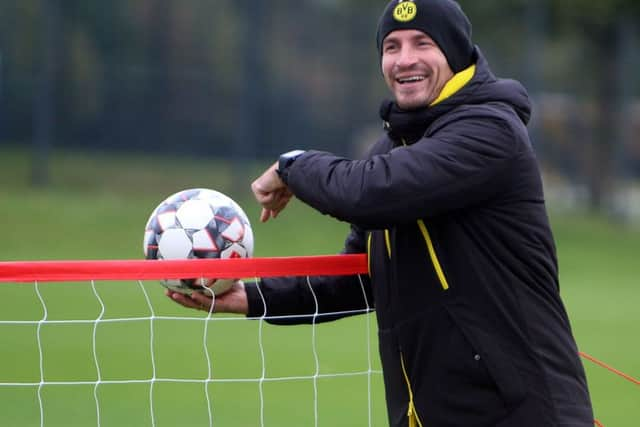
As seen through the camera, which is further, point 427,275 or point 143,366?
point 143,366

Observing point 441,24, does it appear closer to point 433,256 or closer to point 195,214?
point 433,256

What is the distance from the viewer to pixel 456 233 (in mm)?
3604

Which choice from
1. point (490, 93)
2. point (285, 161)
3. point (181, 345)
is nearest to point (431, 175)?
point (490, 93)

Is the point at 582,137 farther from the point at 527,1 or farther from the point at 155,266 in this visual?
the point at 155,266

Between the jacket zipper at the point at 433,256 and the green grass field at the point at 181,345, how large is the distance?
113 cm

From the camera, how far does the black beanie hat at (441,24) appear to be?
3.75 metres

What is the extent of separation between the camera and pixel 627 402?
845 centimetres

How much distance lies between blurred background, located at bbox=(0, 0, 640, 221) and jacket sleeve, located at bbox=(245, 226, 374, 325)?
50.2ft

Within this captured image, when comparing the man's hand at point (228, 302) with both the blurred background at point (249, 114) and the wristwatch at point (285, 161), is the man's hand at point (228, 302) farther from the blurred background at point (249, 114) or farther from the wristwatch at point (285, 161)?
the blurred background at point (249, 114)

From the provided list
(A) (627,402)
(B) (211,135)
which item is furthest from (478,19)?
(A) (627,402)

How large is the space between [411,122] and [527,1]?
70.1ft

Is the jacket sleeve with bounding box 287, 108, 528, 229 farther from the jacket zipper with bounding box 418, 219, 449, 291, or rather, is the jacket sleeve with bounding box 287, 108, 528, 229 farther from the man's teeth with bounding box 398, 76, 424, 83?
the man's teeth with bounding box 398, 76, 424, 83

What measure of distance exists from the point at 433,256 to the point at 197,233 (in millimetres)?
963

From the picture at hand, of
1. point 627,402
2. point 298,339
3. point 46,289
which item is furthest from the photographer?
point 46,289
